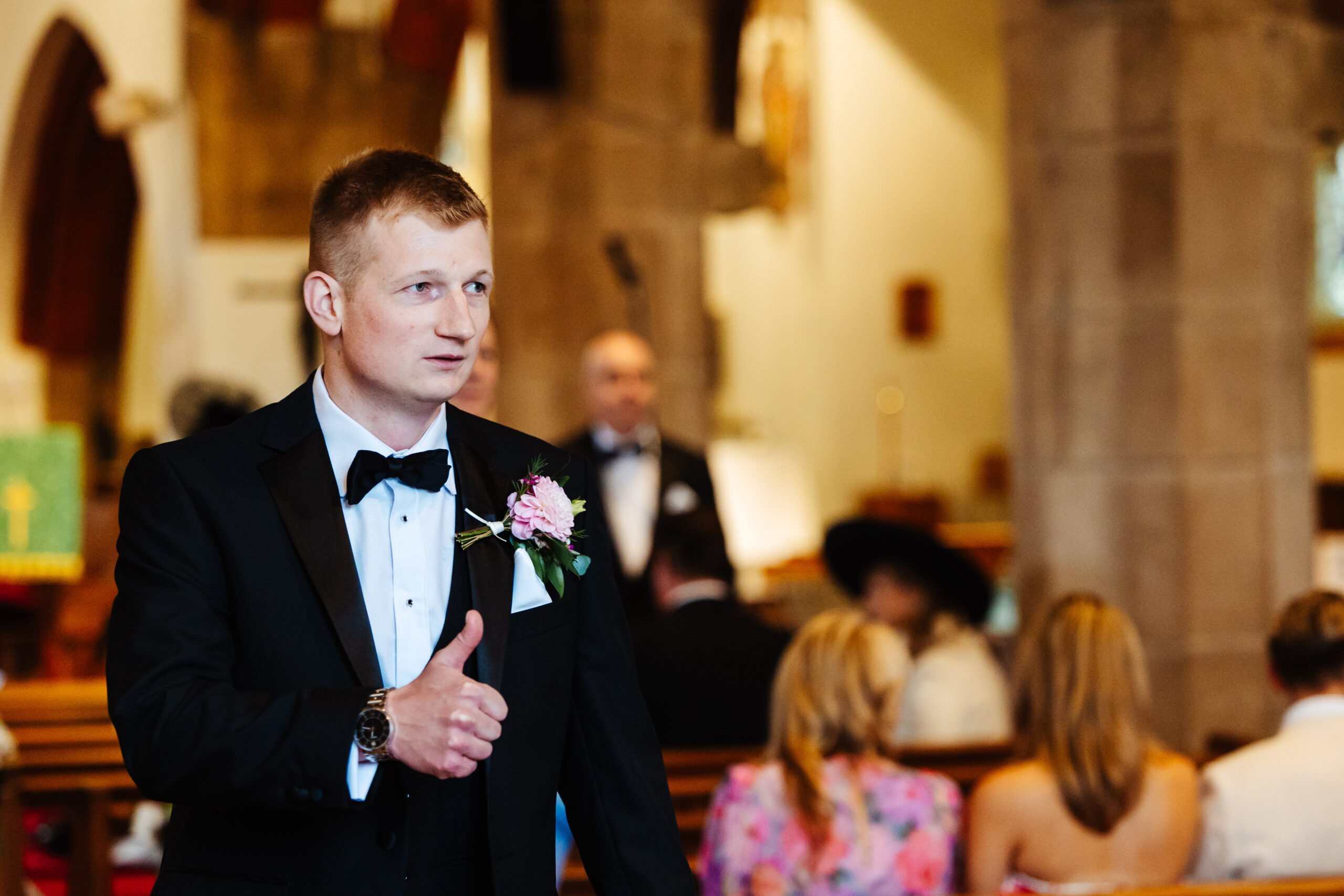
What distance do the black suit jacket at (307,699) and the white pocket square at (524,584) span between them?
1 cm

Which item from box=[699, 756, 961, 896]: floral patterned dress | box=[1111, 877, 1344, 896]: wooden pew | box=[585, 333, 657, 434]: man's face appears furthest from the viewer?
box=[585, 333, 657, 434]: man's face

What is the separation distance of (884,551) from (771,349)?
41.0 feet

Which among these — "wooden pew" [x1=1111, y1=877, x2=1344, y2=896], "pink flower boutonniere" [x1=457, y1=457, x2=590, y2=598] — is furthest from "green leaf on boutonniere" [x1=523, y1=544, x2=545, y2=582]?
"wooden pew" [x1=1111, y1=877, x2=1344, y2=896]

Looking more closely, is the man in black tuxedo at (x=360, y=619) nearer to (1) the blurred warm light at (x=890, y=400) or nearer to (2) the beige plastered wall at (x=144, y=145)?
(2) the beige plastered wall at (x=144, y=145)

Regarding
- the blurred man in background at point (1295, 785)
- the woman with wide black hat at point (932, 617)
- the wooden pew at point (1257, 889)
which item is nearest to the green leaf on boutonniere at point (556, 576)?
the wooden pew at point (1257, 889)

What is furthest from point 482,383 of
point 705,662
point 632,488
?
point 632,488

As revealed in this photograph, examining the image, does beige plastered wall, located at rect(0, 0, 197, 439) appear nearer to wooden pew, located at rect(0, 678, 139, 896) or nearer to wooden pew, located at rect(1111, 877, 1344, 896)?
wooden pew, located at rect(0, 678, 139, 896)

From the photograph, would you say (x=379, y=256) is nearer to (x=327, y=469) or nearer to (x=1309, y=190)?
(x=327, y=469)

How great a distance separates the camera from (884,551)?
4676mm

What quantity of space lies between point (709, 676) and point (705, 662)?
52 millimetres

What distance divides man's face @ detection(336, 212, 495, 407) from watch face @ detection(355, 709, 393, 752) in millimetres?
377

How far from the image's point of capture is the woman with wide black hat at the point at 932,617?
4484mm

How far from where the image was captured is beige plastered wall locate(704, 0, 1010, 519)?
1538 cm

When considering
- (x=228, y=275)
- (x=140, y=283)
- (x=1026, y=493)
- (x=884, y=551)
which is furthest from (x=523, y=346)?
(x=140, y=283)
